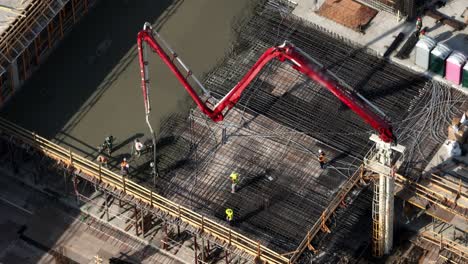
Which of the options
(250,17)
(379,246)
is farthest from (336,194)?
(250,17)

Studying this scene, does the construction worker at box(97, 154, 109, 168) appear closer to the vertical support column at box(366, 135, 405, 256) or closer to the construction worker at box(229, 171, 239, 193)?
the construction worker at box(229, 171, 239, 193)

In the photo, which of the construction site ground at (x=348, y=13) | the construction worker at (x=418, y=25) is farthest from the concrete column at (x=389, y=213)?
the construction site ground at (x=348, y=13)

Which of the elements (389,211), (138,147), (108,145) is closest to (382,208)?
(389,211)

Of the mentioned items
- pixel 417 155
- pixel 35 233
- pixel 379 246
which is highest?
pixel 417 155

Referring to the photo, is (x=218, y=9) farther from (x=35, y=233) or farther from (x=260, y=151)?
(x=35, y=233)

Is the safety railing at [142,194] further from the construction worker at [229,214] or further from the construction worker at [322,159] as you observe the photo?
the construction worker at [322,159]

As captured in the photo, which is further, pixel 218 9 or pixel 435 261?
pixel 218 9
